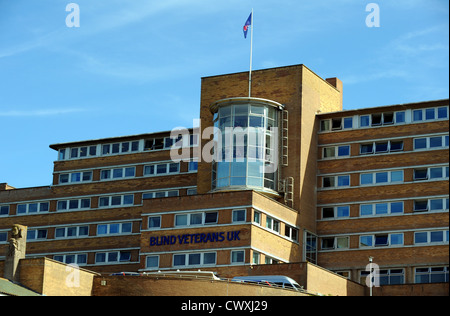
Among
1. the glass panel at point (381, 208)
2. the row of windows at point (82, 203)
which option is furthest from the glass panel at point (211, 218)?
the row of windows at point (82, 203)

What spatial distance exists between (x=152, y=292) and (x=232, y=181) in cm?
1705

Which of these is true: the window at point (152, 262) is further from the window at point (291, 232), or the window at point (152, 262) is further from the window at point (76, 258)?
the window at point (76, 258)

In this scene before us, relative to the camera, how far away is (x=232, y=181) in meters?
84.8

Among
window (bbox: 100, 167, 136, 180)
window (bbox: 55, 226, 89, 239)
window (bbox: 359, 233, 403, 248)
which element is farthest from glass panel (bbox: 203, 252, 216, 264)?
window (bbox: 55, 226, 89, 239)

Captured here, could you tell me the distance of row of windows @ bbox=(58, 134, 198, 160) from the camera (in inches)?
3979

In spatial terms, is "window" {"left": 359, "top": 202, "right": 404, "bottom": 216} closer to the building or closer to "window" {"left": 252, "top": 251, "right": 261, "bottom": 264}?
the building

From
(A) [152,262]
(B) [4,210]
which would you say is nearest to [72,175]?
(B) [4,210]

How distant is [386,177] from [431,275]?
9982mm

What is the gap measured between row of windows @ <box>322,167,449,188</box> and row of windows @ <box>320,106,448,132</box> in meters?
4.52

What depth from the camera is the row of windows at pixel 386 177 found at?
287 ft
